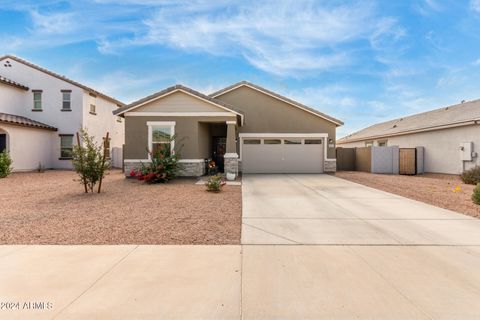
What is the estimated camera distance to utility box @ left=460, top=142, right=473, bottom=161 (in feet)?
50.1

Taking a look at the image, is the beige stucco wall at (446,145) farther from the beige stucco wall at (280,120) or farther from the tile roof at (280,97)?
the beige stucco wall at (280,120)

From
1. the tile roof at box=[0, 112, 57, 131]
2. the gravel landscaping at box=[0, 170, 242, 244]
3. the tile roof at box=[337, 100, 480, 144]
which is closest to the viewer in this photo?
the gravel landscaping at box=[0, 170, 242, 244]

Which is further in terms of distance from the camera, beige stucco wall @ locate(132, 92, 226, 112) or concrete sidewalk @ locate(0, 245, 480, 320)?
beige stucco wall @ locate(132, 92, 226, 112)

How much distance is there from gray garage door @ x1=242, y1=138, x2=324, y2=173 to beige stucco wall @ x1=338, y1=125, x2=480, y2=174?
7.60 meters

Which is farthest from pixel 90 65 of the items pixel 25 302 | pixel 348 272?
pixel 348 272

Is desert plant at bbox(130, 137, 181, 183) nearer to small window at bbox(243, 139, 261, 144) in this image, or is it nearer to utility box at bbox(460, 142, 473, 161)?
small window at bbox(243, 139, 261, 144)

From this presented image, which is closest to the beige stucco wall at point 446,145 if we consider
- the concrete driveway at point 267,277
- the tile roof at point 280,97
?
the tile roof at point 280,97

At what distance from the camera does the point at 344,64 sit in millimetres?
19812

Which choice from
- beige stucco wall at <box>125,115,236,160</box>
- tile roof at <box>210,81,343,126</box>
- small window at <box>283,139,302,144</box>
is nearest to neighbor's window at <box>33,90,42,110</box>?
beige stucco wall at <box>125,115,236,160</box>

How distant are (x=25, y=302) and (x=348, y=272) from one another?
12.9ft

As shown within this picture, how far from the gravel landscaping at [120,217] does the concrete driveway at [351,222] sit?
682mm

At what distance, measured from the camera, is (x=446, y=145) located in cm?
1723

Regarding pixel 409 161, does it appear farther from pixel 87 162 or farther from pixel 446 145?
pixel 87 162

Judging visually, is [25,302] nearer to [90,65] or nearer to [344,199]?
[344,199]
